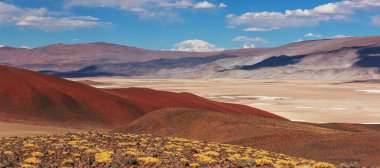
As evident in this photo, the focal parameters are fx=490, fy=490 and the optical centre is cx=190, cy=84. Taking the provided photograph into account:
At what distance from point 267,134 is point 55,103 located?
2898 cm

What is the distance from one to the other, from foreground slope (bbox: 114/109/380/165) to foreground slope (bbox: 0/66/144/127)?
11.6m

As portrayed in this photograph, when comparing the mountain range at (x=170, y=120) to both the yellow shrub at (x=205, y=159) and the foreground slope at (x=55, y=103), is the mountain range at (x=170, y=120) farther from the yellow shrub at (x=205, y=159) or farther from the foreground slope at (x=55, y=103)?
the yellow shrub at (x=205, y=159)

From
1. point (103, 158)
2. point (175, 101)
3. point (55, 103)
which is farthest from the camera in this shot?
point (175, 101)

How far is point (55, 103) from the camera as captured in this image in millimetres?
56594

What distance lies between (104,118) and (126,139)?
29.7 meters

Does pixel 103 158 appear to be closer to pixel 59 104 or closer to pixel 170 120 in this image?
pixel 170 120

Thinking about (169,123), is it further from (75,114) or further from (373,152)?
(373,152)

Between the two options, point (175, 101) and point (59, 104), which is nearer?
point (59, 104)

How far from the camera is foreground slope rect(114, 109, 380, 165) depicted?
2916 centimetres

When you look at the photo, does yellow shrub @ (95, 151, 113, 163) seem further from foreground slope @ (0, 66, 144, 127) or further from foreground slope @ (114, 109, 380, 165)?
foreground slope @ (0, 66, 144, 127)

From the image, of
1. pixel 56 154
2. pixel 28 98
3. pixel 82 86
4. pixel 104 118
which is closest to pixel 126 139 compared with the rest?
pixel 56 154

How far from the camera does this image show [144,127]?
43.7 meters

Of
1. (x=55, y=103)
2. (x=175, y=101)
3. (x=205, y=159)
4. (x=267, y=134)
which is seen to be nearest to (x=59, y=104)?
(x=55, y=103)

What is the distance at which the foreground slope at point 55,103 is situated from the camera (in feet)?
173
